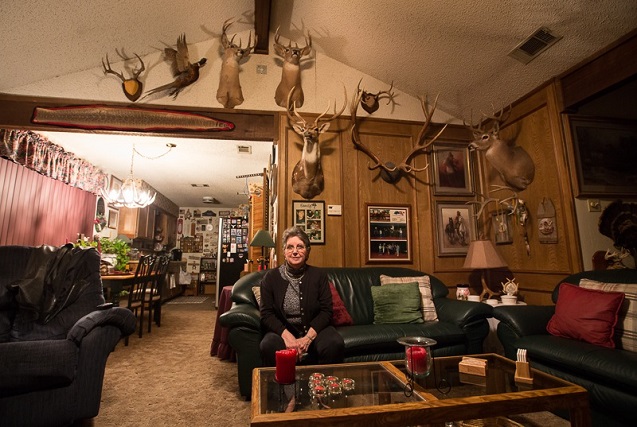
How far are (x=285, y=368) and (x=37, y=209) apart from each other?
15.0 feet

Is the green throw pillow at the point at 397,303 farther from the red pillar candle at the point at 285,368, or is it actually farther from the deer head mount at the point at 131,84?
the deer head mount at the point at 131,84

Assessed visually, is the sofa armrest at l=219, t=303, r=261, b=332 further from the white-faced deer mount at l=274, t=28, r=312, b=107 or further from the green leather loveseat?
the white-faced deer mount at l=274, t=28, r=312, b=107

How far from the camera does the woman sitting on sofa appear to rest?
2.04 meters

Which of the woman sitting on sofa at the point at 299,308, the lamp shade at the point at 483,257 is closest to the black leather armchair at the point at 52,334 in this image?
the woman sitting on sofa at the point at 299,308

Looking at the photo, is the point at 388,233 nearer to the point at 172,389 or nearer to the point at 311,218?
the point at 311,218

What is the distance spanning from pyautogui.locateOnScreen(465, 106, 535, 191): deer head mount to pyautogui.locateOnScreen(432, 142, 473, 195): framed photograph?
0.45m

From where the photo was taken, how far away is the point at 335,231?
355 centimetres

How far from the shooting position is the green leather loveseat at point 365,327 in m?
2.20

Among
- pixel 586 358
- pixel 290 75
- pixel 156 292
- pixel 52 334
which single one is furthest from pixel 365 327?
pixel 156 292

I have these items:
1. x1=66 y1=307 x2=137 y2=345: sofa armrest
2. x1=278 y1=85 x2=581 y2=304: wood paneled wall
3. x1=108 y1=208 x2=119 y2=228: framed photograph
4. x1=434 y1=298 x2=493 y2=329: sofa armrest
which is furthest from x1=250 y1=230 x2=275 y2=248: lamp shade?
x1=108 y1=208 x2=119 y2=228: framed photograph

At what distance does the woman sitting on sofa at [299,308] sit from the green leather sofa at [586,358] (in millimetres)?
1231

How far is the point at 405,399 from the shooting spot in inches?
51.1

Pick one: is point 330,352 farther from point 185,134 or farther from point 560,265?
point 185,134

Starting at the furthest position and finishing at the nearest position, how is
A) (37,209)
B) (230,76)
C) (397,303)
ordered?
1. (37,209)
2. (230,76)
3. (397,303)
